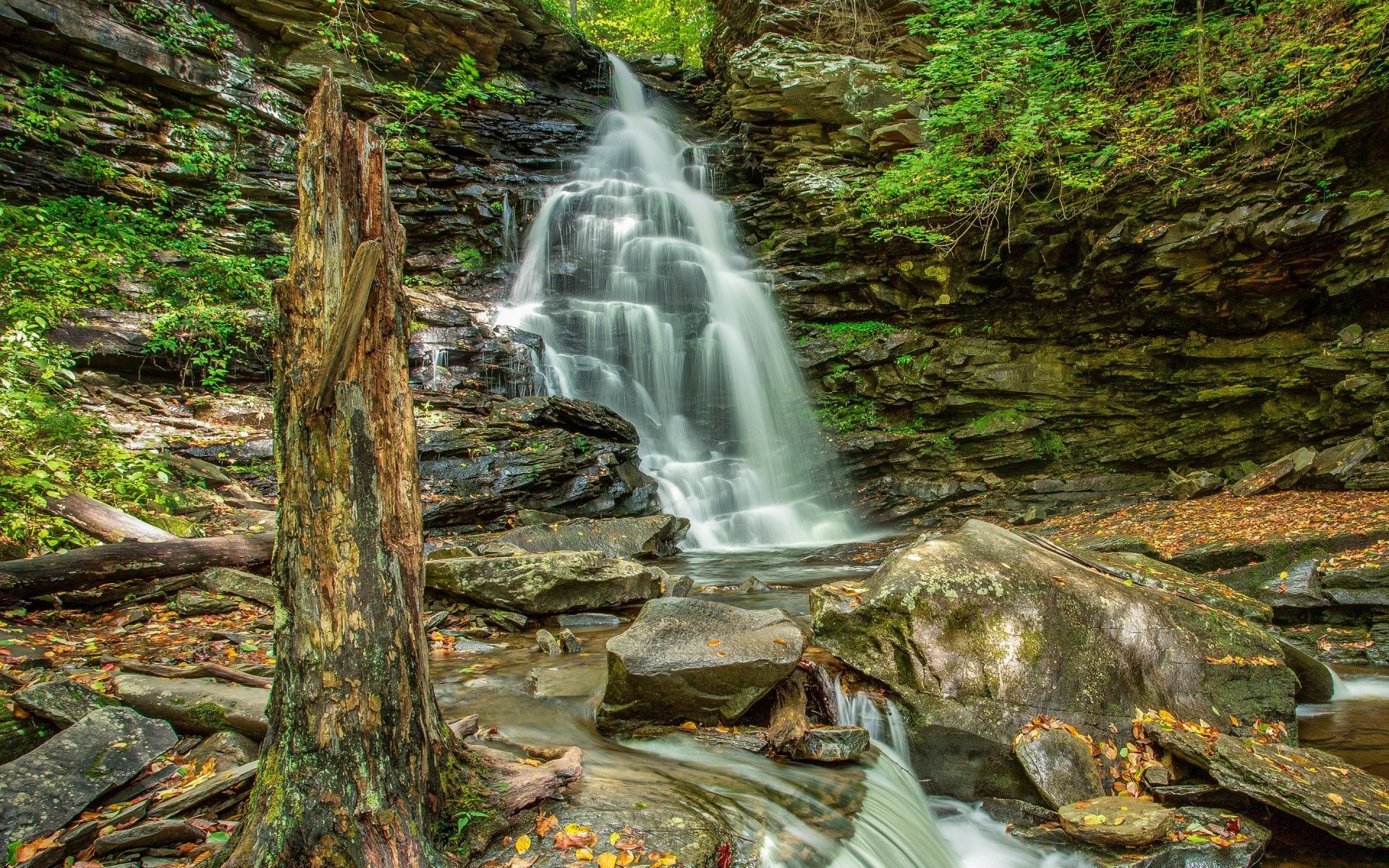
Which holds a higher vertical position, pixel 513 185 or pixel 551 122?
pixel 551 122

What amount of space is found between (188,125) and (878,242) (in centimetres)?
1428

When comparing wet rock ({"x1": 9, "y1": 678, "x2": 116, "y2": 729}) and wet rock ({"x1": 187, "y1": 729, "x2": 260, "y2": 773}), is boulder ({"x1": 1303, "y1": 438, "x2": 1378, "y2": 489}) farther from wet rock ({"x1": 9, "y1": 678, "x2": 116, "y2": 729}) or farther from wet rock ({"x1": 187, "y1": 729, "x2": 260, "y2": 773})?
wet rock ({"x1": 9, "y1": 678, "x2": 116, "y2": 729})

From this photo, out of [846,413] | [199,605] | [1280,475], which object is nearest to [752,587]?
[199,605]

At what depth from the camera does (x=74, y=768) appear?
2.70 m

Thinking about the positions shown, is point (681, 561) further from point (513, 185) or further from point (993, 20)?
point (513, 185)

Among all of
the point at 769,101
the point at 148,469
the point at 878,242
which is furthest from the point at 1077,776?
the point at 769,101

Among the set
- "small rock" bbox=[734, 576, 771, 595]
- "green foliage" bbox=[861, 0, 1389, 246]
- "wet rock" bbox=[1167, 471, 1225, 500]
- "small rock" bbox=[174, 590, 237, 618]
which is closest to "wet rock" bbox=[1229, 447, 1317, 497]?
"wet rock" bbox=[1167, 471, 1225, 500]

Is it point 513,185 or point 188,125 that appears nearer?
point 188,125

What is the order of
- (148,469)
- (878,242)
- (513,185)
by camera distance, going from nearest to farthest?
(148,469)
(878,242)
(513,185)

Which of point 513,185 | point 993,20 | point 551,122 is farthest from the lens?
point 551,122

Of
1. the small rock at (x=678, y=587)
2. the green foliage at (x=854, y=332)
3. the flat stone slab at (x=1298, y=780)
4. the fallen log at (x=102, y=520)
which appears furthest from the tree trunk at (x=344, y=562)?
the green foliage at (x=854, y=332)

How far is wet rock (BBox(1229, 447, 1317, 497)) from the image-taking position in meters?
9.62

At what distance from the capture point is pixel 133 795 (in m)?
2.77

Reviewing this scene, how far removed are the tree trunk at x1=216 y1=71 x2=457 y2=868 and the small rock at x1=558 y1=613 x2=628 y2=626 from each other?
3910 millimetres
